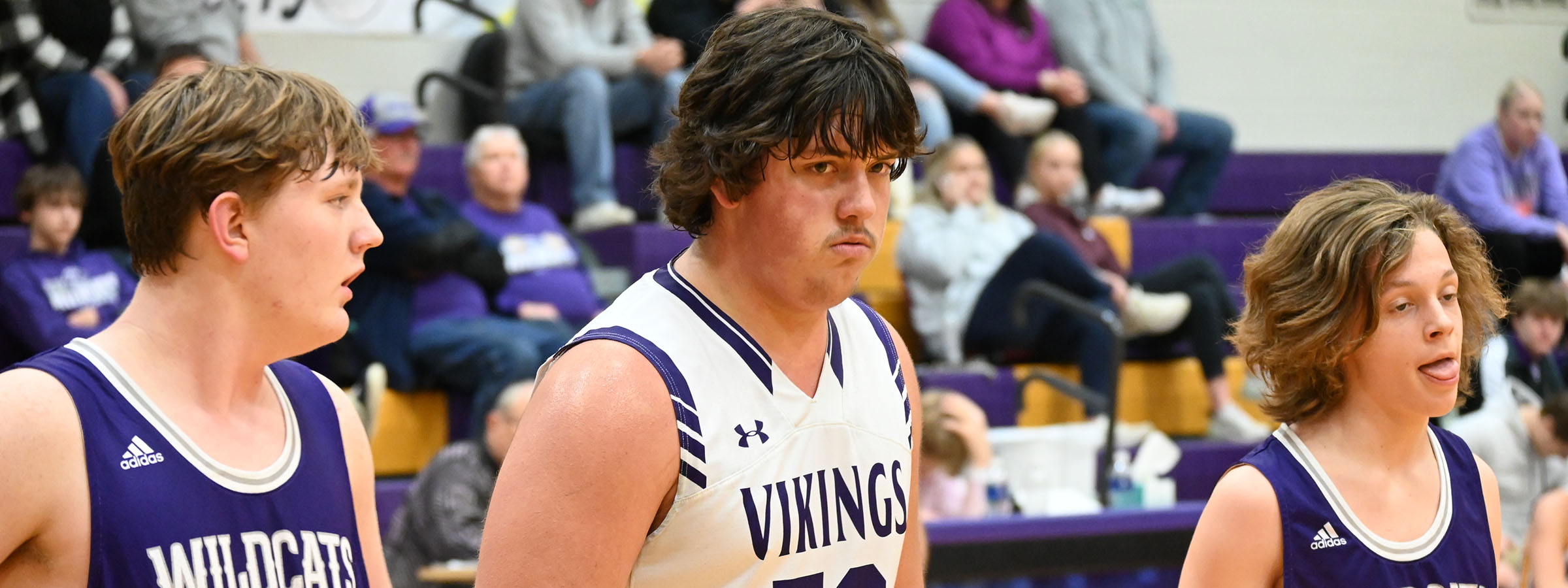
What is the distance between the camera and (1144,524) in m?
4.88

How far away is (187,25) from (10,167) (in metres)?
0.93

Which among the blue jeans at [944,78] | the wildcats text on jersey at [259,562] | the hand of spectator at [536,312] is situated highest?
the wildcats text on jersey at [259,562]

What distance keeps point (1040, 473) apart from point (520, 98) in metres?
Result: 3.11

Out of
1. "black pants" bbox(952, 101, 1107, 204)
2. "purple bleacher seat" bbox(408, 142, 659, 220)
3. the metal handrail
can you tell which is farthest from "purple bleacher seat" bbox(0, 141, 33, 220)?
"black pants" bbox(952, 101, 1107, 204)

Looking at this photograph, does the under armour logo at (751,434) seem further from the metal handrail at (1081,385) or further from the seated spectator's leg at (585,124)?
the seated spectator's leg at (585,124)

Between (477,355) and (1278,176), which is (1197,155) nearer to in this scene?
(1278,176)

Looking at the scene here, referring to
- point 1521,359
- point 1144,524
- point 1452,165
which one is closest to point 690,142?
point 1144,524

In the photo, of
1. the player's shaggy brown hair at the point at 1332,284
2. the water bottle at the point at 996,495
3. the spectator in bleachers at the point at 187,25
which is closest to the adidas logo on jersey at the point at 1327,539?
the player's shaggy brown hair at the point at 1332,284

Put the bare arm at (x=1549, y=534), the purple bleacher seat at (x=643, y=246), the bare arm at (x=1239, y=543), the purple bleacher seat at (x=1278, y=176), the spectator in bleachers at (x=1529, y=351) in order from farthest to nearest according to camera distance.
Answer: the purple bleacher seat at (x=1278, y=176), the spectator in bleachers at (x=1529, y=351), the purple bleacher seat at (x=643, y=246), the bare arm at (x=1549, y=534), the bare arm at (x=1239, y=543)

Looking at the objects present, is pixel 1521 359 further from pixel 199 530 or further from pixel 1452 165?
pixel 199 530

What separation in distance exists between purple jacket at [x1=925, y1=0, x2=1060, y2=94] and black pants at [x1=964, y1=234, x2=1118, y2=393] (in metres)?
1.63

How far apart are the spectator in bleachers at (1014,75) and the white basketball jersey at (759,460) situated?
652cm

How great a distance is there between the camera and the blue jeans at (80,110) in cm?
598

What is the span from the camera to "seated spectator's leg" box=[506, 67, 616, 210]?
22.7ft
